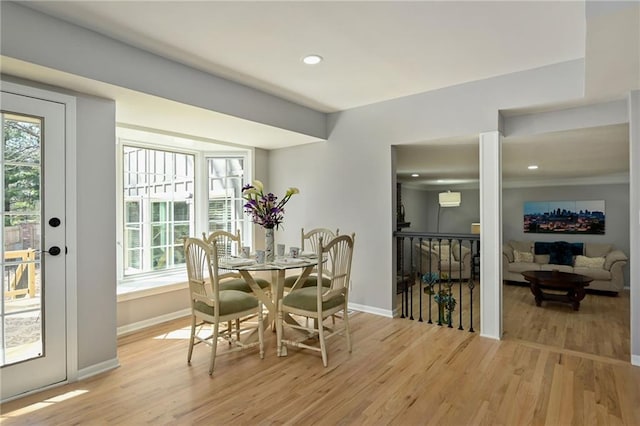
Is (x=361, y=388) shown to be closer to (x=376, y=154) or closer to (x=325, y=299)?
(x=325, y=299)

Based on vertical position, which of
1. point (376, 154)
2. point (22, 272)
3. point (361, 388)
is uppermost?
point (376, 154)

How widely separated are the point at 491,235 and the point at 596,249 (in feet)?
15.6

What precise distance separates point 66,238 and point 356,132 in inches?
125

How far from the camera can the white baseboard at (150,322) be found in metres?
3.57

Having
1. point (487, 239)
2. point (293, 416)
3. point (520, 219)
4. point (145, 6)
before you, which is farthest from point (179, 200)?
point (520, 219)

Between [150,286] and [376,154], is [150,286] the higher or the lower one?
the lower one

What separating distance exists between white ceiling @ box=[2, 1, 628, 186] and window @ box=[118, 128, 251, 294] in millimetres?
683

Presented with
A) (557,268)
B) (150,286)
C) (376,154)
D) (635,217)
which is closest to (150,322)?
(150,286)

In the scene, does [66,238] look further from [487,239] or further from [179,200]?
[487,239]

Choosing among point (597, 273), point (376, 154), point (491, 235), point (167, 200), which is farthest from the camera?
point (597, 273)

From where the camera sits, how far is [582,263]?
20.7 feet

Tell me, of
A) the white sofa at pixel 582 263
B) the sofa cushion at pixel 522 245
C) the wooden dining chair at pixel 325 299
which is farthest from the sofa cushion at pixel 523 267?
the wooden dining chair at pixel 325 299

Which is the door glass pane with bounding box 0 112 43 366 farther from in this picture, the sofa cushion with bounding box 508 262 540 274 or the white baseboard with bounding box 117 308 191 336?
the sofa cushion with bounding box 508 262 540 274

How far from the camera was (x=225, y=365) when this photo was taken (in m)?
2.83
